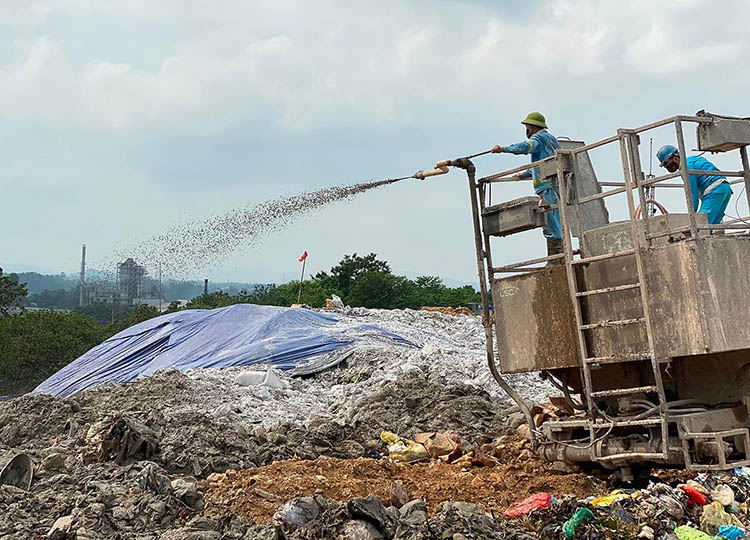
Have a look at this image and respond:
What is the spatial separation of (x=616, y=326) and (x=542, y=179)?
58.5 inches

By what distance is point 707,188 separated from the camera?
7.44 metres

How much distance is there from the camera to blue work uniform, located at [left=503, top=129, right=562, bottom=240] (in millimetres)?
7992

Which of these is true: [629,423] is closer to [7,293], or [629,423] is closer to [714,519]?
[714,519]

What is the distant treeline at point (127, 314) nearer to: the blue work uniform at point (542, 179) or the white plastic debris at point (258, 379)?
the white plastic debris at point (258, 379)

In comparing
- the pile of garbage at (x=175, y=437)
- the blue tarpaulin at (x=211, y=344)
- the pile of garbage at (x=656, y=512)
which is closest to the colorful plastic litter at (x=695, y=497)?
the pile of garbage at (x=656, y=512)

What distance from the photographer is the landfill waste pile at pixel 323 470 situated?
6523mm

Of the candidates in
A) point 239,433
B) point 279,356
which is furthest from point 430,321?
point 239,433

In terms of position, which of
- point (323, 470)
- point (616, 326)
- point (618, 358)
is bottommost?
point (323, 470)

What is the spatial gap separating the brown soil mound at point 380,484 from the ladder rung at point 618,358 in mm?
1131

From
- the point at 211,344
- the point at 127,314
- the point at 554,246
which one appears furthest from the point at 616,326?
the point at 127,314

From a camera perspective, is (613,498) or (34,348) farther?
(34,348)

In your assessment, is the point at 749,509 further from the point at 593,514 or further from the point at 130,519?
the point at 130,519

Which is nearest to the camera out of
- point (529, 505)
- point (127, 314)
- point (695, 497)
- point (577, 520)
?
point (577, 520)

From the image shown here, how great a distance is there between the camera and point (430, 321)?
2244 cm
